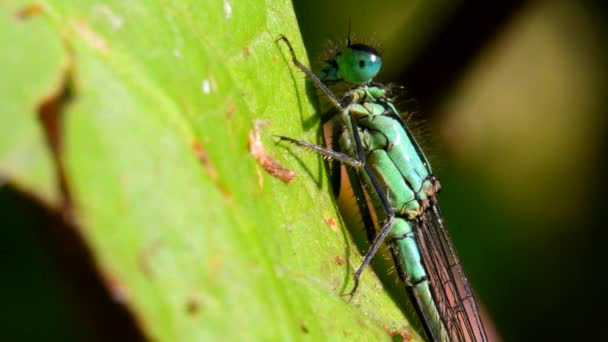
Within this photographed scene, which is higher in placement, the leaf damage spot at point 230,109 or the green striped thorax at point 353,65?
the leaf damage spot at point 230,109

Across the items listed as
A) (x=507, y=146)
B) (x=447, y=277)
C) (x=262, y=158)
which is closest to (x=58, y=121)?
(x=262, y=158)

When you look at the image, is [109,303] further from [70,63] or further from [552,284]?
[552,284]

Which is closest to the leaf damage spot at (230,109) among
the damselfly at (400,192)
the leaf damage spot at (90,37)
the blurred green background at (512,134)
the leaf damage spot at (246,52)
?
the leaf damage spot at (246,52)

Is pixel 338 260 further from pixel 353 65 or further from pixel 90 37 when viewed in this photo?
pixel 90 37

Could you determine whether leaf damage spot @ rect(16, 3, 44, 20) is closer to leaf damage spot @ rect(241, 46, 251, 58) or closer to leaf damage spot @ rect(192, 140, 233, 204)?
leaf damage spot @ rect(192, 140, 233, 204)

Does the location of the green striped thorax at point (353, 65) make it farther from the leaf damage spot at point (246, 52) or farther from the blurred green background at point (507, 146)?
the leaf damage spot at point (246, 52)

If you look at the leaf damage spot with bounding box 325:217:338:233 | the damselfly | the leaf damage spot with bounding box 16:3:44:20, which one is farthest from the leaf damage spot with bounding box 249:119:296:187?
the damselfly
